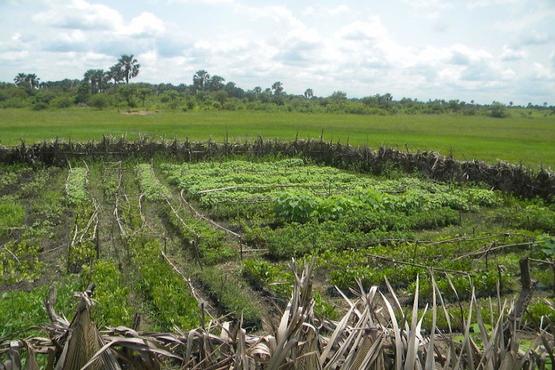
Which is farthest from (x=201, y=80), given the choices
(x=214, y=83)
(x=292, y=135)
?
(x=292, y=135)

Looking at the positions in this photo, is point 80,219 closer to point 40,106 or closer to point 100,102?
point 40,106

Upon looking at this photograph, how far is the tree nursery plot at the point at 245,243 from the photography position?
8.16m

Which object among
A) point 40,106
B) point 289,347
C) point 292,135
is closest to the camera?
point 289,347

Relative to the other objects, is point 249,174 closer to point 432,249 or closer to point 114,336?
point 432,249

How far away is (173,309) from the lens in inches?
311

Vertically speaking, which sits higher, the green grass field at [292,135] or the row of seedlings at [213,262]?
the green grass field at [292,135]

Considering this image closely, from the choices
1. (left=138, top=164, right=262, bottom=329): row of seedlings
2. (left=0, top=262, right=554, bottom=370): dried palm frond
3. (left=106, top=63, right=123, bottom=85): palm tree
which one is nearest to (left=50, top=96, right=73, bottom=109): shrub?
(left=106, top=63, right=123, bottom=85): palm tree

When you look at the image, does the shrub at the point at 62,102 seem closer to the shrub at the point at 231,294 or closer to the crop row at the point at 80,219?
the crop row at the point at 80,219

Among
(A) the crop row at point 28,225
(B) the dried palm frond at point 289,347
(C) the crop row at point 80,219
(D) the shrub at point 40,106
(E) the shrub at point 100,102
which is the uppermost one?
(B) the dried palm frond at point 289,347

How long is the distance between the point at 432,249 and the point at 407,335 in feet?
31.5

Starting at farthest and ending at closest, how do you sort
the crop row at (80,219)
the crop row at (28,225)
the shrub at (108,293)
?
the crop row at (80,219), the crop row at (28,225), the shrub at (108,293)

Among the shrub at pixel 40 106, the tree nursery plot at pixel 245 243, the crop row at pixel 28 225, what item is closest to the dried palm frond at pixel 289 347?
the tree nursery plot at pixel 245 243

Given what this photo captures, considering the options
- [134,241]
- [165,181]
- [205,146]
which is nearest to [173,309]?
[134,241]

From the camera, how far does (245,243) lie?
473 inches
